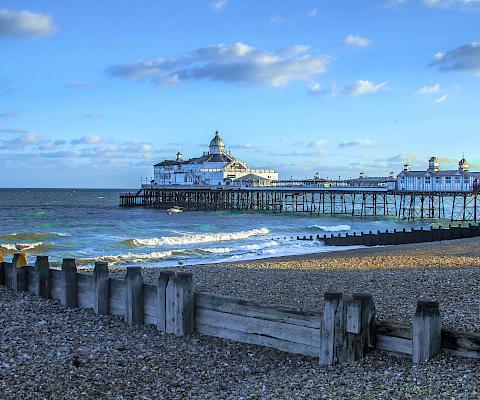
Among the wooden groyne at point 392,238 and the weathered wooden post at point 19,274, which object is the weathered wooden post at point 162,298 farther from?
the wooden groyne at point 392,238

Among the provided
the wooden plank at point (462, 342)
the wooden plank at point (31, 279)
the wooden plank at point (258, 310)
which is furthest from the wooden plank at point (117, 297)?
the wooden plank at point (462, 342)

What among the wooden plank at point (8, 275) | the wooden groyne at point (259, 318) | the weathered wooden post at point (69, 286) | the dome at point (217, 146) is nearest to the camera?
the wooden groyne at point (259, 318)

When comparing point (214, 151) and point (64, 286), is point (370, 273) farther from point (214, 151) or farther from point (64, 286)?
point (214, 151)

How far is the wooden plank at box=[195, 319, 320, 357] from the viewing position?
599 centimetres

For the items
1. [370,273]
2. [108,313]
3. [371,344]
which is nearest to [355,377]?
[371,344]

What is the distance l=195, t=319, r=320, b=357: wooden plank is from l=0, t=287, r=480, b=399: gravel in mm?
64

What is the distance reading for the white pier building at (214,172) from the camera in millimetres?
80188

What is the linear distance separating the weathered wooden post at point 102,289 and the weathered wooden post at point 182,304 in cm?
141

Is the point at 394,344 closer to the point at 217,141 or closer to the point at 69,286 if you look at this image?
the point at 69,286

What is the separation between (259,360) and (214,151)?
92632 millimetres

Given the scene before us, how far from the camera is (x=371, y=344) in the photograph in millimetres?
5578

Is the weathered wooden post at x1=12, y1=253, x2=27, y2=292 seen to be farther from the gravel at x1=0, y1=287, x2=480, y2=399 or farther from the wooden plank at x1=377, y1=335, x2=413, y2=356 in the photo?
the wooden plank at x1=377, y1=335, x2=413, y2=356

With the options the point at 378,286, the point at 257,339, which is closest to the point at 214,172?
the point at 378,286

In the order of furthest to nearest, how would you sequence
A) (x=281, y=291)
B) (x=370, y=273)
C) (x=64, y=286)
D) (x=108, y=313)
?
(x=370, y=273) → (x=281, y=291) → (x=64, y=286) → (x=108, y=313)
